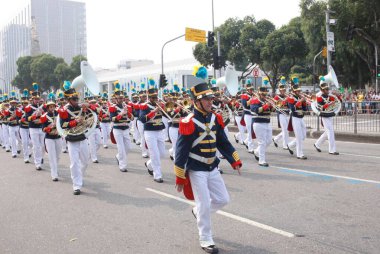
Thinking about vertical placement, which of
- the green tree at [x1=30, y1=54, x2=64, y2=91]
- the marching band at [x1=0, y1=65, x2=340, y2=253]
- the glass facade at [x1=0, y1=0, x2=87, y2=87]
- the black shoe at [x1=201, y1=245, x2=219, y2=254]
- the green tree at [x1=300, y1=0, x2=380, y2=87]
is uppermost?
the glass facade at [x1=0, y1=0, x2=87, y2=87]

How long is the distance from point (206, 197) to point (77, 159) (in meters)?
4.49

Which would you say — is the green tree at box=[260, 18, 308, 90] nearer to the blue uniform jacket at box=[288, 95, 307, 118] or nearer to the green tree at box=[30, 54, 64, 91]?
the blue uniform jacket at box=[288, 95, 307, 118]

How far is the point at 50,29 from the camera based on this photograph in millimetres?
125000

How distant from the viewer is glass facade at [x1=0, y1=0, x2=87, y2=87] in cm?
12219

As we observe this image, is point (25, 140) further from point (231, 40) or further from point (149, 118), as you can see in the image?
point (231, 40)

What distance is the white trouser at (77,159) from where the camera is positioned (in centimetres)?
859

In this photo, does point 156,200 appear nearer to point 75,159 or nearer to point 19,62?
point 75,159

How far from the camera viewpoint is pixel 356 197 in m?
7.18

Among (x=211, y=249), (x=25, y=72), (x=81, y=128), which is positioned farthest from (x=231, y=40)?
(x=25, y=72)

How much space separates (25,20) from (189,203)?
13741 cm

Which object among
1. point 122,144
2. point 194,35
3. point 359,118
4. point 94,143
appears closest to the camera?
point 122,144

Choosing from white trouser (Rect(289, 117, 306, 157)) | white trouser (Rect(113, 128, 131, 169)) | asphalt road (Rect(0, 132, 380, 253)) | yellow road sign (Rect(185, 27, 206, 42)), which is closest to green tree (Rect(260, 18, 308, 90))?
yellow road sign (Rect(185, 27, 206, 42))

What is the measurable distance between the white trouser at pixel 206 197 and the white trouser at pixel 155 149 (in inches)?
165

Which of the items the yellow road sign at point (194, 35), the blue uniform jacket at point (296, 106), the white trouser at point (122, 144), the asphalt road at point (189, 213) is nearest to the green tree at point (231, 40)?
the yellow road sign at point (194, 35)
